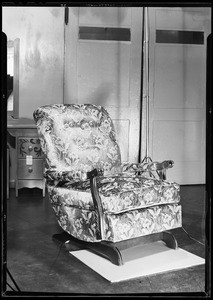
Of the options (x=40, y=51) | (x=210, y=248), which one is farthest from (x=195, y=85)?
(x=210, y=248)

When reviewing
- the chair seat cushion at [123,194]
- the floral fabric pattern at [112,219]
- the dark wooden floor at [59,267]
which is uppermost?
the chair seat cushion at [123,194]

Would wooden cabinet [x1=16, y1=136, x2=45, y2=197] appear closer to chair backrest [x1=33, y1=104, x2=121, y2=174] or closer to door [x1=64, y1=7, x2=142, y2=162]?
door [x1=64, y1=7, x2=142, y2=162]

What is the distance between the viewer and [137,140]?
5.34 meters

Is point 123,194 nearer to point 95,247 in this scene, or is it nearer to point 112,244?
point 112,244

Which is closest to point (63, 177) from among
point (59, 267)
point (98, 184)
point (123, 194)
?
point (98, 184)

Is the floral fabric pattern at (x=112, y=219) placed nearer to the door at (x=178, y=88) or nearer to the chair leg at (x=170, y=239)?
Answer: the chair leg at (x=170, y=239)

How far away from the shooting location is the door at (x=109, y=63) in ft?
17.0

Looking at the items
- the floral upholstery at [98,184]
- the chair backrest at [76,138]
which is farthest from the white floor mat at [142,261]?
the chair backrest at [76,138]

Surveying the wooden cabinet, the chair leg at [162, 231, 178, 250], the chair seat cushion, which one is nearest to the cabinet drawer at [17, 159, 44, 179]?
the wooden cabinet

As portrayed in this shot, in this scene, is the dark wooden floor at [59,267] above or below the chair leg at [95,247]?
below

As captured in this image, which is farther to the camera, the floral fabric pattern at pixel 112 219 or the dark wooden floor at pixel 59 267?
the floral fabric pattern at pixel 112 219

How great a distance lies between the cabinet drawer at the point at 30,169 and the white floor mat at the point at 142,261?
215 centimetres

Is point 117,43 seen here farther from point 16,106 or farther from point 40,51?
point 16,106

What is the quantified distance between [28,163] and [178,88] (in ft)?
7.40
